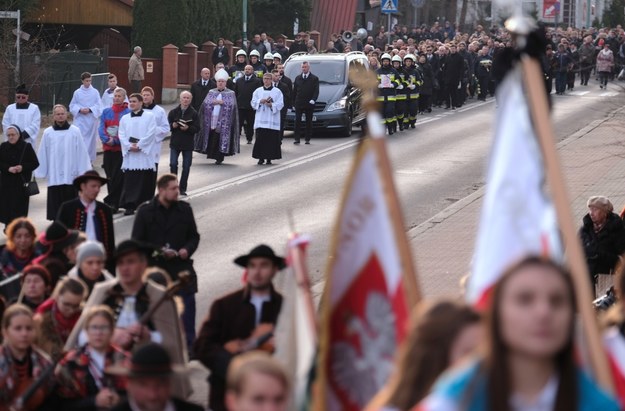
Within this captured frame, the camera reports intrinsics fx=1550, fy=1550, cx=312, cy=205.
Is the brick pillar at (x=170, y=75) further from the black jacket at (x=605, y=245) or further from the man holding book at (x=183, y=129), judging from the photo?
the black jacket at (x=605, y=245)

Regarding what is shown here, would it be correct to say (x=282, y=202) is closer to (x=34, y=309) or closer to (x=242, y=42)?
(x=34, y=309)

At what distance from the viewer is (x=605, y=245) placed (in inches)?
524

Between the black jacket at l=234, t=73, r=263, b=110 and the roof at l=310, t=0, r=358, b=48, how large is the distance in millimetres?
29233

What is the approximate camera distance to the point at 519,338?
345 centimetres

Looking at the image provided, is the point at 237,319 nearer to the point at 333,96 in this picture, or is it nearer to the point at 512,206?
the point at 512,206

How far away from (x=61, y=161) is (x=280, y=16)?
3617 centimetres

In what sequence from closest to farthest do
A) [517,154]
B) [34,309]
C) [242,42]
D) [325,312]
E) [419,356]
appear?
[419,356] → [517,154] → [325,312] → [34,309] → [242,42]

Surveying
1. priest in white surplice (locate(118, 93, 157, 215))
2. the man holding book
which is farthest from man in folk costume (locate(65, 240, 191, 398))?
the man holding book

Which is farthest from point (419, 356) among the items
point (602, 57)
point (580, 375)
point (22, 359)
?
point (602, 57)

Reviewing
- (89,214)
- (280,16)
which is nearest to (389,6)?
(280,16)

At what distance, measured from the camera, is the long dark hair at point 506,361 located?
3.46 metres

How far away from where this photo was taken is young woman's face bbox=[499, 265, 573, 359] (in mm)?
3443

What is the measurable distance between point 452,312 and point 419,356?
161 millimetres

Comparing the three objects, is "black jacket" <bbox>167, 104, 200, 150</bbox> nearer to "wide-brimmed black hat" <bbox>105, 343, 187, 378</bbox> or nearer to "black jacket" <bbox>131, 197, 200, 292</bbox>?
"black jacket" <bbox>131, 197, 200, 292</bbox>
